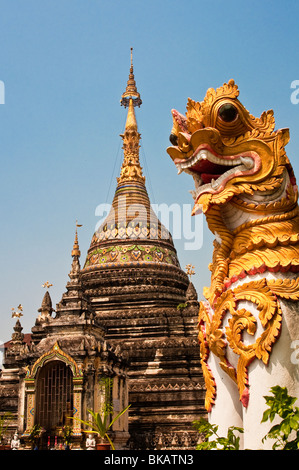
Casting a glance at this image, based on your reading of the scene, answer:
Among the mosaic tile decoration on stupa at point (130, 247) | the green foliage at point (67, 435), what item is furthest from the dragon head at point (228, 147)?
the mosaic tile decoration on stupa at point (130, 247)

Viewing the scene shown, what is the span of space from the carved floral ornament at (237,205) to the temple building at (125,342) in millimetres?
13629

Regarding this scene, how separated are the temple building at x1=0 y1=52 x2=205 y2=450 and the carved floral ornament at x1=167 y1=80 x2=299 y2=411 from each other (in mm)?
13629

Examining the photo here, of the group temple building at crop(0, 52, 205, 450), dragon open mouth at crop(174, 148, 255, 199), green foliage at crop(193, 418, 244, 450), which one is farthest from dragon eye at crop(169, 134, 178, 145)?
temple building at crop(0, 52, 205, 450)

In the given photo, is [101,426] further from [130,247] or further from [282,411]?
[130,247]

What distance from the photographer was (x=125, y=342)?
25375 millimetres

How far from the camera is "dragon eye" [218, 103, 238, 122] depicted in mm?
5805

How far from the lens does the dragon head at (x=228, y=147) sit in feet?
18.9

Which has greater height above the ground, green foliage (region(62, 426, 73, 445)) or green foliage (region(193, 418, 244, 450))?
green foliage (region(62, 426, 73, 445))

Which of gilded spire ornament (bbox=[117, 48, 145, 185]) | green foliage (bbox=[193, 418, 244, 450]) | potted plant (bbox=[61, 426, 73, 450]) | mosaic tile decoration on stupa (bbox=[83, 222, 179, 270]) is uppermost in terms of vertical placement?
gilded spire ornament (bbox=[117, 48, 145, 185])

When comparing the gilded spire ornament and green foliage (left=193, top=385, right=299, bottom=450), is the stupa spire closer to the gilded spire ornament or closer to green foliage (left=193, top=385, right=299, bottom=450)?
the gilded spire ornament

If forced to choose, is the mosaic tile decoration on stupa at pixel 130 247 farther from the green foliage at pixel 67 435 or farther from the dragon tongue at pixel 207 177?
the dragon tongue at pixel 207 177

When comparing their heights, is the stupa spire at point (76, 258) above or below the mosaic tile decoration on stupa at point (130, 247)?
below
